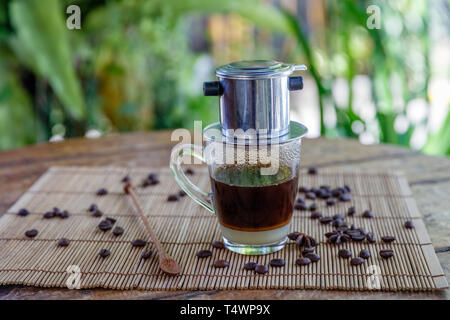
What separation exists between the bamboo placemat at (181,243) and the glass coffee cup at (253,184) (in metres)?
0.03

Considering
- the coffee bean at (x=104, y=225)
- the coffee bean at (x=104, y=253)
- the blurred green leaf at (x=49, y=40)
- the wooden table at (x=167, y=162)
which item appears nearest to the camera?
the wooden table at (x=167, y=162)

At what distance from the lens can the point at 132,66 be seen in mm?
2371

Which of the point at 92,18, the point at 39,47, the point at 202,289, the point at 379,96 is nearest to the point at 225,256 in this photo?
the point at 202,289

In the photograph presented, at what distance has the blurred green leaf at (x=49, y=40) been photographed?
1753mm

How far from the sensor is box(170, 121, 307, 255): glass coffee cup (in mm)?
787

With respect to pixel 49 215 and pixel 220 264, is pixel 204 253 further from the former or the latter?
pixel 49 215

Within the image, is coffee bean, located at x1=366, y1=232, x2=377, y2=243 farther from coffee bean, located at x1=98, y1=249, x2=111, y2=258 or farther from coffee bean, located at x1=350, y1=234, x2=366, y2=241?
coffee bean, located at x1=98, y1=249, x2=111, y2=258

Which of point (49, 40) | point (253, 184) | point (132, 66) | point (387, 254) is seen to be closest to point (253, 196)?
point (253, 184)

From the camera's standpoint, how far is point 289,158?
81cm

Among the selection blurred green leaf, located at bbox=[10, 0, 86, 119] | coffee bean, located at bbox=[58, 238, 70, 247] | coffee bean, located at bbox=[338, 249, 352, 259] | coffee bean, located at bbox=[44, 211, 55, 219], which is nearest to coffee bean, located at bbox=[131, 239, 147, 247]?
coffee bean, located at bbox=[58, 238, 70, 247]

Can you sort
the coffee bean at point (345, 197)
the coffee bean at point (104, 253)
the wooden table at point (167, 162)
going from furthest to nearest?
1. the coffee bean at point (345, 197)
2. the coffee bean at point (104, 253)
3. the wooden table at point (167, 162)

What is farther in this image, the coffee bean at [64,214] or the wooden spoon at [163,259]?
the coffee bean at [64,214]

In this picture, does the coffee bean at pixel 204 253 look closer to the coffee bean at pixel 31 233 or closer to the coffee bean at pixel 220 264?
the coffee bean at pixel 220 264

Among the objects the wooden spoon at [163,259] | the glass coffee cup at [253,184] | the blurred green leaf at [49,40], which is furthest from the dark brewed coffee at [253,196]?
the blurred green leaf at [49,40]
